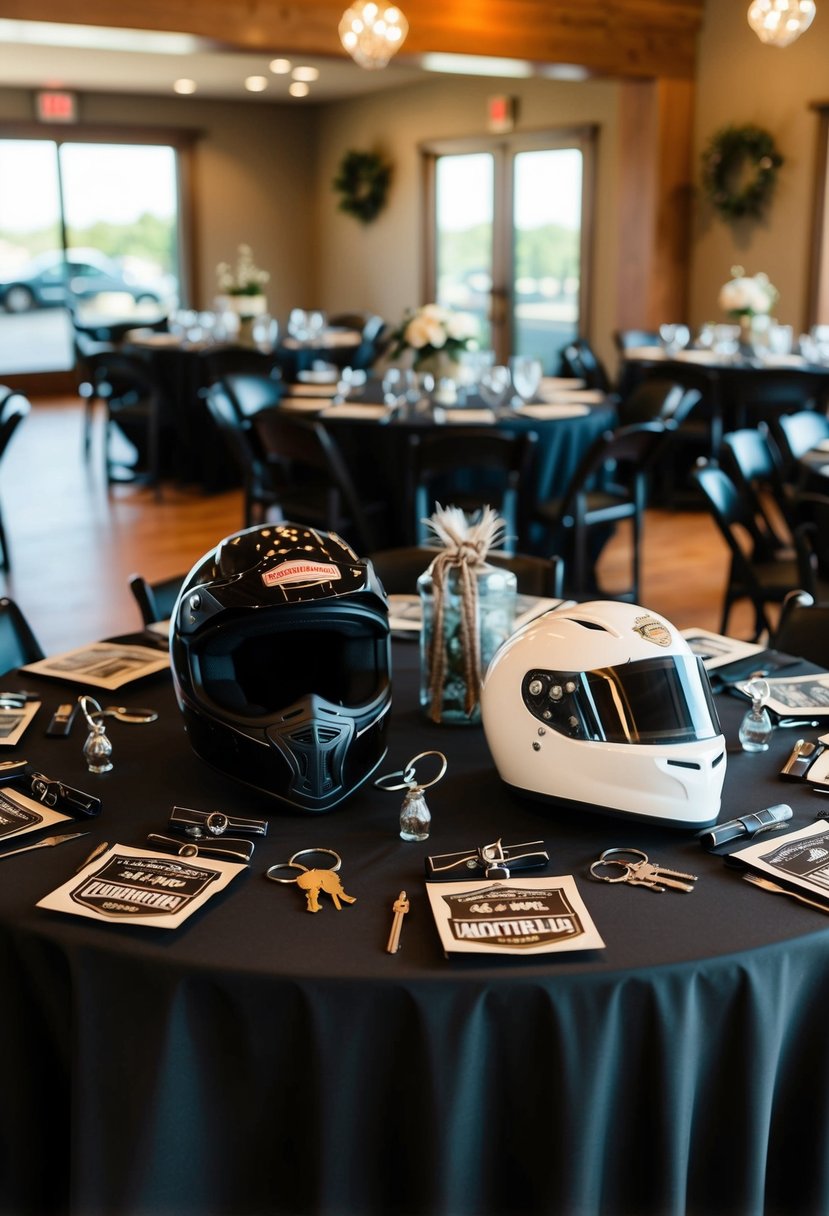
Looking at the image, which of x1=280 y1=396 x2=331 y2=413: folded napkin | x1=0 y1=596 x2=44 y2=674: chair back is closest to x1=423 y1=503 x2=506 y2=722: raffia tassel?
x1=0 y1=596 x2=44 y2=674: chair back

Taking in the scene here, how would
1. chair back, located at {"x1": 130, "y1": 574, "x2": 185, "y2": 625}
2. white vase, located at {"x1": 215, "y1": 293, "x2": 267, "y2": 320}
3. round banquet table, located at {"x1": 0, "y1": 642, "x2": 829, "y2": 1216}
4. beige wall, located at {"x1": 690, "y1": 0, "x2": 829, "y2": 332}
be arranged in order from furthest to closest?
1. white vase, located at {"x1": 215, "y1": 293, "x2": 267, "y2": 320}
2. beige wall, located at {"x1": 690, "y1": 0, "x2": 829, "y2": 332}
3. chair back, located at {"x1": 130, "y1": 574, "x2": 185, "y2": 625}
4. round banquet table, located at {"x1": 0, "y1": 642, "x2": 829, "y2": 1216}

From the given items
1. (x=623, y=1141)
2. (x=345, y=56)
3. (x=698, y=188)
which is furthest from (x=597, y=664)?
(x=698, y=188)

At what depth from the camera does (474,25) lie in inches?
306

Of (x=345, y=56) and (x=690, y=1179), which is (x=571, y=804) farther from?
(x=345, y=56)

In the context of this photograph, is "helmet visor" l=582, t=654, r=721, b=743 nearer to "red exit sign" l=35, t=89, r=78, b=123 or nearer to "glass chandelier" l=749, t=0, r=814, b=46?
"glass chandelier" l=749, t=0, r=814, b=46

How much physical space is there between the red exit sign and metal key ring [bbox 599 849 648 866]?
12.7m

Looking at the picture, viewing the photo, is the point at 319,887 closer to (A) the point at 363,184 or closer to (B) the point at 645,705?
(B) the point at 645,705

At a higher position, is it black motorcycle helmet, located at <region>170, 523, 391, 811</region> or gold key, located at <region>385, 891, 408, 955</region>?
black motorcycle helmet, located at <region>170, 523, 391, 811</region>

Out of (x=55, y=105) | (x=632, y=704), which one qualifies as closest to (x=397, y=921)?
(x=632, y=704)

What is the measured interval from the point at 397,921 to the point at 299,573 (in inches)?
19.0

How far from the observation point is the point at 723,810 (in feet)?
5.10

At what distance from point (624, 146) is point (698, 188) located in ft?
2.08

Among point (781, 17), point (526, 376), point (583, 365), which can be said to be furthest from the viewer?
point (583, 365)

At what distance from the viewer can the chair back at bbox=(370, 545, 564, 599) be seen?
8.54ft
